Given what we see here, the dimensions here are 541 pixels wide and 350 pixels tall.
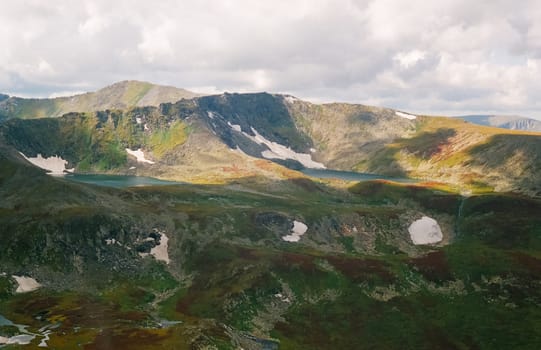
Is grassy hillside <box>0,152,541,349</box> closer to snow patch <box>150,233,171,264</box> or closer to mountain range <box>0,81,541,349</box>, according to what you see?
mountain range <box>0,81,541,349</box>

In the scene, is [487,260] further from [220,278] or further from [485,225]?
[220,278]

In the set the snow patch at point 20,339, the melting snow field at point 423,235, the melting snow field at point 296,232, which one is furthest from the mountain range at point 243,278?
the melting snow field at point 423,235

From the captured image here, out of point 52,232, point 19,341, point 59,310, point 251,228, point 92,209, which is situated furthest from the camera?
point 251,228

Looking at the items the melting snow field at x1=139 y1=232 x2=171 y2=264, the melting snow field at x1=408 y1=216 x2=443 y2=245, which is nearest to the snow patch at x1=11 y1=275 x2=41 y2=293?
the melting snow field at x1=139 y1=232 x2=171 y2=264

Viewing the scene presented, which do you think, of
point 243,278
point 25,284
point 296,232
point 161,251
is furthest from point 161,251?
point 296,232

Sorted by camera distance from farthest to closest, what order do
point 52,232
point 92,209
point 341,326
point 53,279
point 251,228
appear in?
1. point 251,228
2. point 92,209
3. point 52,232
4. point 53,279
5. point 341,326

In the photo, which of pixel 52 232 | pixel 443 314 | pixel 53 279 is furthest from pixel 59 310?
pixel 443 314
